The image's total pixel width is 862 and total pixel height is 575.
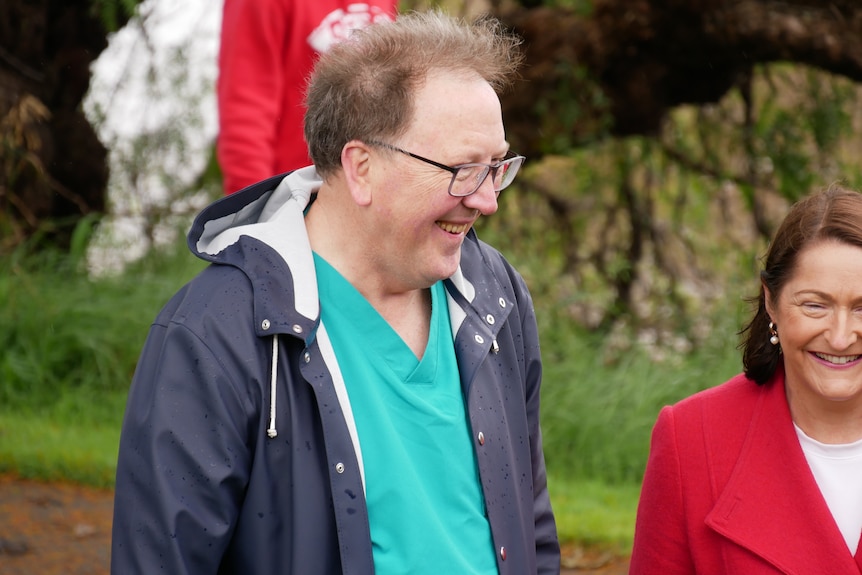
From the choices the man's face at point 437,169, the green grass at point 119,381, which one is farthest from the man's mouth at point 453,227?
the green grass at point 119,381

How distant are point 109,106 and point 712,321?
12.0ft

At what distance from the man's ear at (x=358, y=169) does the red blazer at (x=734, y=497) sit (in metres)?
0.91

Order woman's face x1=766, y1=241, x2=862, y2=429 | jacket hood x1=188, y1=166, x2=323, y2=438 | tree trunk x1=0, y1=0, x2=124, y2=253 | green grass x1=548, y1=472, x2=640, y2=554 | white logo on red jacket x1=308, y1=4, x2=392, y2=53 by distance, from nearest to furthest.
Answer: jacket hood x1=188, y1=166, x2=323, y2=438 → woman's face x1=766, y1=241, x2=862, y2=429 → white logo on red jacket x1=308, y1=4, x2=392, y2=53 → green grass x1=548, y1=472, x2=640, y2=554 → tree trunk x1=0, y1=0, x2=124, y2=253

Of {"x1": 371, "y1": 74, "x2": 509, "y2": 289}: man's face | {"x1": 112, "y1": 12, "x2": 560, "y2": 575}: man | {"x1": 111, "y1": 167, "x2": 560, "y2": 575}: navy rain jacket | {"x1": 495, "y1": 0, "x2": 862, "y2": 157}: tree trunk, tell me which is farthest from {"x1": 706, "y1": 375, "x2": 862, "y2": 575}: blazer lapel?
{"x1": 495, "y1": 0, "x2": 862, "y2": 157}: tree trunk

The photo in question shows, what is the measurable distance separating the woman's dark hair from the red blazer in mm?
69

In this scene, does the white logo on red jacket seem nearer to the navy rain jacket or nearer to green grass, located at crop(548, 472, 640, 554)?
the navy rain jacket

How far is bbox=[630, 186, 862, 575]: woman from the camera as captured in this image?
8.16ft

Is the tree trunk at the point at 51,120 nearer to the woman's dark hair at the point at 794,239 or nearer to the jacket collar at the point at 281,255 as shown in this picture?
the jacket collar at the point at 281,255

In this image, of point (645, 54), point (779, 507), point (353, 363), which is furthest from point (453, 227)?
point (645, 54)

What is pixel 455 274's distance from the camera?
2531 millimetres

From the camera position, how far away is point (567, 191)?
7551 mm

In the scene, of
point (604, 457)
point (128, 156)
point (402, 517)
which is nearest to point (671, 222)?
point (604, 457)

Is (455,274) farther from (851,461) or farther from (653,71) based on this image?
(653,71)

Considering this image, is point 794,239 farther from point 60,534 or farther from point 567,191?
point 567,191
